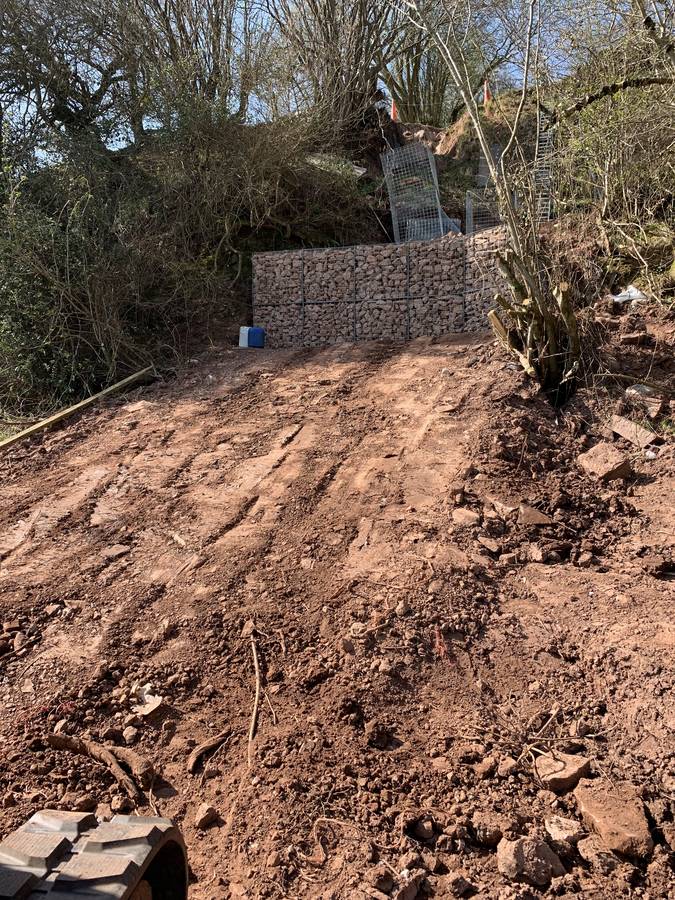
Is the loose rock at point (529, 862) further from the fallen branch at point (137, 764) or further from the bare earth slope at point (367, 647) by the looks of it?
the fallen branch at point (137, 764)

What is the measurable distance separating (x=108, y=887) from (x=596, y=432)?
4874 millimetres

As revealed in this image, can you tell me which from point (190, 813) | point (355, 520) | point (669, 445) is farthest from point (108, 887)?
point (669, 445)

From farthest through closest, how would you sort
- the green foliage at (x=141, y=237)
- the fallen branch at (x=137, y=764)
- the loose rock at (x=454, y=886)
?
the green foliage at (x=141, y=237), the fallen branch at (x=137, y=764), the loose rock at (x=454, y=886)

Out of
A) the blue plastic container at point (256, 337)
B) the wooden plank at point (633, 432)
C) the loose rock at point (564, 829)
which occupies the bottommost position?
the loose rock at point (564, 829)

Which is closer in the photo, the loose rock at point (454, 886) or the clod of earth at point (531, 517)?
the loose rock at point (454, 886)

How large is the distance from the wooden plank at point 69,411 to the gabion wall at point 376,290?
204cm

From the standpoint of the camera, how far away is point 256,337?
902 cm

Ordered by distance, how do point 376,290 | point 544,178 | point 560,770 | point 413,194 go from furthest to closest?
Result: point 413,194, point 376,290, point 544,178, point 560,770

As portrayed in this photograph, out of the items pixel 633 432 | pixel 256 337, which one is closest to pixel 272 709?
pixel 633 432

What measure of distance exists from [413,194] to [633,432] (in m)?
6.94

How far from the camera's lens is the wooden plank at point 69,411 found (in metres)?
6.88

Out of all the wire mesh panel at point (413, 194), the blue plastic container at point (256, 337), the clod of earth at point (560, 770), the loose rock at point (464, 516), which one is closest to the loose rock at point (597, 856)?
the clod of earth at point (560, 770)

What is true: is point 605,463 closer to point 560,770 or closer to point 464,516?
point 464,516

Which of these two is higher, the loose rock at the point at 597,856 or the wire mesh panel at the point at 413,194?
the wire mesh panel at the point at 413,194
